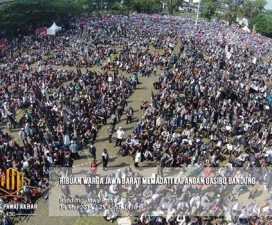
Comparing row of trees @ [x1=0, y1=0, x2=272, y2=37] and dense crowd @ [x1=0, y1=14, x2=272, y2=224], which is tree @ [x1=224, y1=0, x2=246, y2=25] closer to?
row of trees @ [x1=0, y1=0, x2=272, y2=37]

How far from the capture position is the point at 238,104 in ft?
74.7

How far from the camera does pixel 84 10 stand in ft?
205

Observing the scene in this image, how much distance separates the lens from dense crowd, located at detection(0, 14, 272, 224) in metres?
17.0

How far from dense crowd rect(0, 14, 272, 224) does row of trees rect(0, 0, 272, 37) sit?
34.1 feet

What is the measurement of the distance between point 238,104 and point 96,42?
2502cm

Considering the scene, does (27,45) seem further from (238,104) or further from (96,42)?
(238,104)

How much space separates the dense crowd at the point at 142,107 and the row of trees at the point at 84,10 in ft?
34.1

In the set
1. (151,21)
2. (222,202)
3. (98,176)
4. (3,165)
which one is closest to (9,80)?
(3,165)

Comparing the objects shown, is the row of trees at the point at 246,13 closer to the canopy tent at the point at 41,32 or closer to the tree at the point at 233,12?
the tree at the point at 233,12

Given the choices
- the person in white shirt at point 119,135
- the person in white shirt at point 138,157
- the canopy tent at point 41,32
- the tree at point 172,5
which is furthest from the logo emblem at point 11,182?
the tree at point 172,5

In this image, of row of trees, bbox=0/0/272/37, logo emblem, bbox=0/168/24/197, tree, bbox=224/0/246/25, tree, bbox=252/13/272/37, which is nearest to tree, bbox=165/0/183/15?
row of trees, bbox=0/0/272/37

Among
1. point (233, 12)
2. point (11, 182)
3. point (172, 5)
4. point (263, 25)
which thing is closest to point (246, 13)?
point (263, 25)

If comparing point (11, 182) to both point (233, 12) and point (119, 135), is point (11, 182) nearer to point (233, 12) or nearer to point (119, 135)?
point (119, 135)

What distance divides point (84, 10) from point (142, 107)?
44368mm
